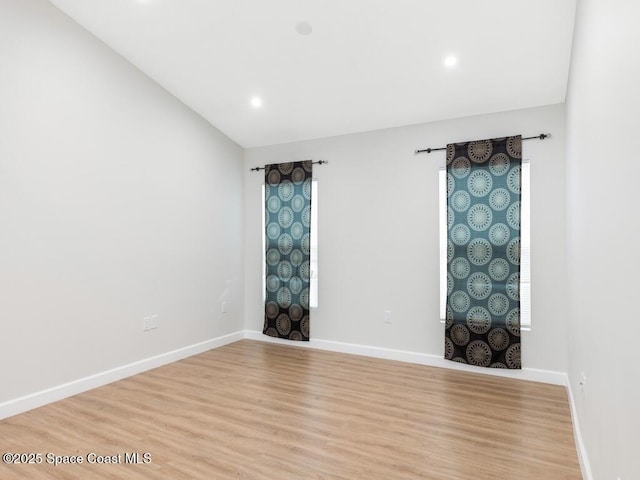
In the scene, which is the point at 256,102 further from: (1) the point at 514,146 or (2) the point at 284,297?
(1) the point at 514,146

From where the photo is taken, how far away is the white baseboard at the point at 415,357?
3680mm

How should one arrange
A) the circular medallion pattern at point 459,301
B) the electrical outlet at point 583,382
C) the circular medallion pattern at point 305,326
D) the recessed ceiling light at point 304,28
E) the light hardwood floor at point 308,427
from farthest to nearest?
1. the circular medallion pattern at point 305,326
2. the circular medallion pattern at point 459,301
3. the recessed ceiling light at point 304,28
4. the light hardwood floor at point 308,427
5. the electrical outlet at point 583,382

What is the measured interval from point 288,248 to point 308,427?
8.60 feet

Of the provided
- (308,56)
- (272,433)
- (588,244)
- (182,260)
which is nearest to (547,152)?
(588,244)

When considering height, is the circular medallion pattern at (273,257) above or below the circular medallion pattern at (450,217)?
below

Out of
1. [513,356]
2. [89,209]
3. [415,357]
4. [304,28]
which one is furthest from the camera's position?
[415,357]

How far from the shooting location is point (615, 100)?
4.37 ft

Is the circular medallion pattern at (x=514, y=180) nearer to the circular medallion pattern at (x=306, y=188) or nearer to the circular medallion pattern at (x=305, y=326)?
the circular medallion pattern at (x=306, y=188)

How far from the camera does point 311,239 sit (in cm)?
498

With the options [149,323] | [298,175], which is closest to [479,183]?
[298,175]

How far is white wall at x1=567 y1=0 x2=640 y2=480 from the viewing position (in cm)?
111

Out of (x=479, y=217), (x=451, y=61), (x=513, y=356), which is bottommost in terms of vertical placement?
(x=513, y=356)

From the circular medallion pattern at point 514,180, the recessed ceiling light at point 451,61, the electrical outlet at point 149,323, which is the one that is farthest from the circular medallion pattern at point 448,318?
the electrical outlet at point 149,323

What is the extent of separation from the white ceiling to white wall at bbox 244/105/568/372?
0.24m
